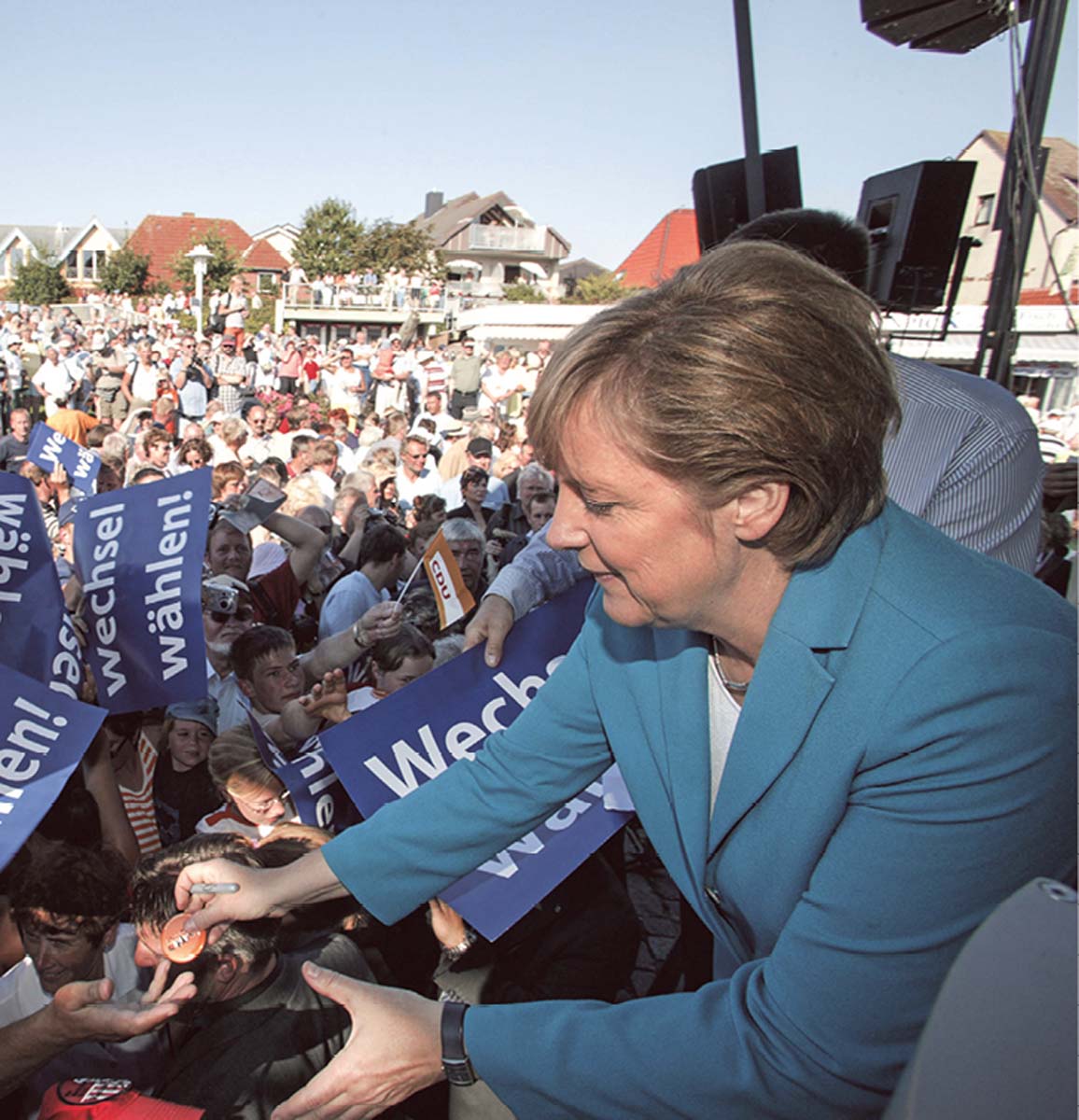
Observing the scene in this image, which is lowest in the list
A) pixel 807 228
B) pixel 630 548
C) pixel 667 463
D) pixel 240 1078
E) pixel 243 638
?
pixel 240 1078

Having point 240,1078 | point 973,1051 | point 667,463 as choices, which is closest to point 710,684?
point 667,463

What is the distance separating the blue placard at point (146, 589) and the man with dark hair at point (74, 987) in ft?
3.14

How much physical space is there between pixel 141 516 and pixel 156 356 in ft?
46.4

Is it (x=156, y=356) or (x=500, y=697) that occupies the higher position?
(x=156, y=356)

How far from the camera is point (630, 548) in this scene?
47.6 inches

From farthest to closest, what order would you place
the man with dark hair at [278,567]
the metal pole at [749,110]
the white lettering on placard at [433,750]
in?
the man with dark hair at [278,567]
the metal pole at [749,110]
the white lettering on placard at [433,750]

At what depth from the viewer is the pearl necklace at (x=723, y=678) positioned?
1402 millimetres

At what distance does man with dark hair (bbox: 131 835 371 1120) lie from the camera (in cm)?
192

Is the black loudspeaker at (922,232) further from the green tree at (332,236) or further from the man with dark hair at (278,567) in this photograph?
the green tree at (332,236)

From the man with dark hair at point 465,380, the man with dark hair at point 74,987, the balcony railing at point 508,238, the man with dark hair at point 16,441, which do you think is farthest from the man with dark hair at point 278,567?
the balcony railing at point 508,238

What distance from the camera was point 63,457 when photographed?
6.24 m

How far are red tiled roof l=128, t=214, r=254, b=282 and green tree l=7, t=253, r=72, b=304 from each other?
5549mm

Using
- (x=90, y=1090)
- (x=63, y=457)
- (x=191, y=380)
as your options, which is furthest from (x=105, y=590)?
(x=191, y=380)

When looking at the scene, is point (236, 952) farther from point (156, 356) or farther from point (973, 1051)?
point (156, 356)
